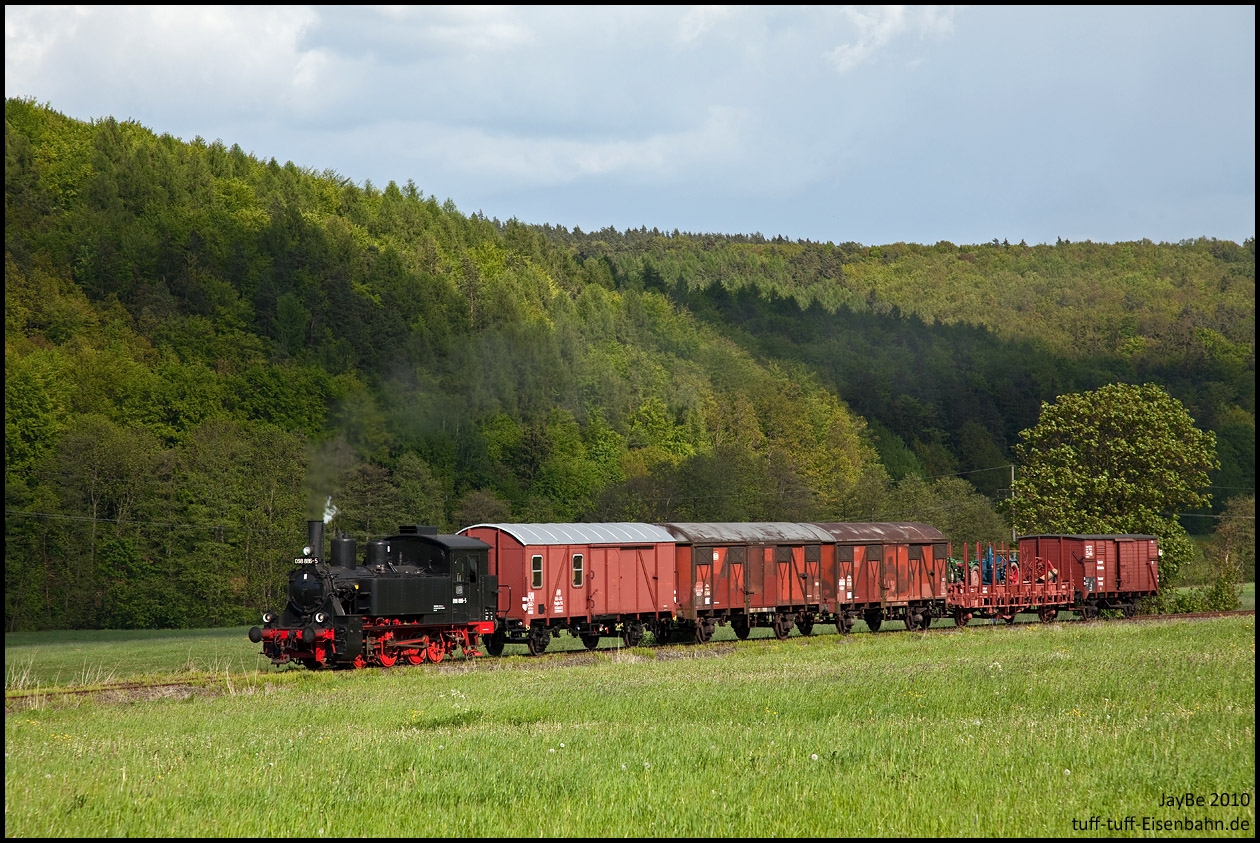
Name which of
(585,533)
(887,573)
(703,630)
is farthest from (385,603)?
(887,573)

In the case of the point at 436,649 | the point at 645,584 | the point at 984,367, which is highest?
the point at 984,367

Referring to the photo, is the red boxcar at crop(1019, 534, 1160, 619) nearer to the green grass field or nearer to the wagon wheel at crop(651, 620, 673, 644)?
the wagon wheel at crop(651, 620, 673, 644)

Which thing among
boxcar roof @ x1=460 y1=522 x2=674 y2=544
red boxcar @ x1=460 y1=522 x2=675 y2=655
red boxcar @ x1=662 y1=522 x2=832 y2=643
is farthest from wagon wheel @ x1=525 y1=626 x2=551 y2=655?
red boxcar @ x1=662 y1=522 x2=832 y2=643

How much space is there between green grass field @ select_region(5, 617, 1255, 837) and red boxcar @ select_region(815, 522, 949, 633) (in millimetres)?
16106

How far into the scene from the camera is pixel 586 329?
145m

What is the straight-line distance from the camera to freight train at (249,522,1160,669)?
29.1 metres

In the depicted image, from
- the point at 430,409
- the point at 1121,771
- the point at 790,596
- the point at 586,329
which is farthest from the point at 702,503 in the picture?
the point at 1121,771

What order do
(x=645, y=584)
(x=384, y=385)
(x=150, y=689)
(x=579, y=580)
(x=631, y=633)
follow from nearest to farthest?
1. (x=150, y=689)
2. (x=579, y=580)
3. (x=645, y=584)
4. (x=631, y=633)
5. (x=384, y=385)

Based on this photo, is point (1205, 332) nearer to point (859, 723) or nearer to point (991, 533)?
point (991, 533)

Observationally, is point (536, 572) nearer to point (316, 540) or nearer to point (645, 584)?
point (645, 584)

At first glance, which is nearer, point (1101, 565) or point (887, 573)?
point (887, 573)

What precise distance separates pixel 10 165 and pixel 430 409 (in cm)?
6467

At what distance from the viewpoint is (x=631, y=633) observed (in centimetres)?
3681

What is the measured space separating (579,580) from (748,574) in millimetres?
6747
